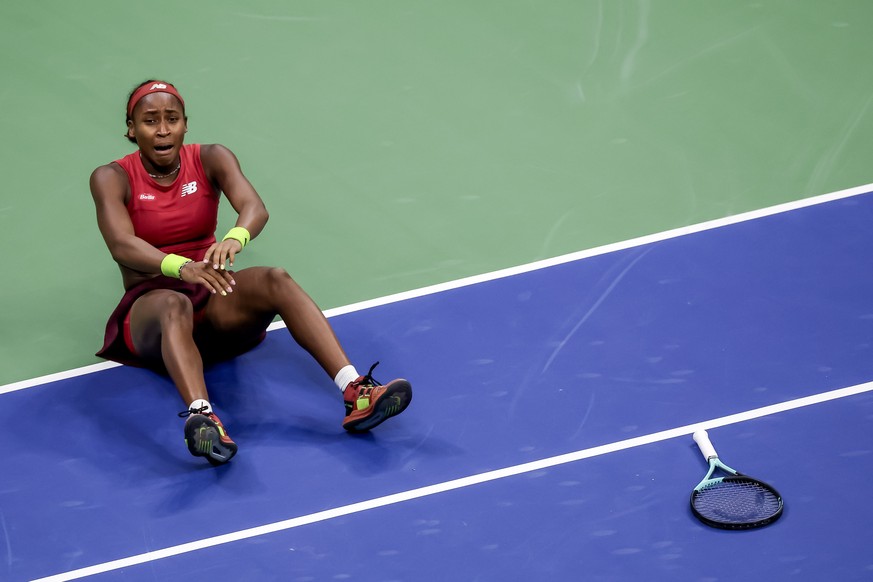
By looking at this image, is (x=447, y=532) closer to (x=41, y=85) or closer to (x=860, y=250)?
(x=860, y=250)

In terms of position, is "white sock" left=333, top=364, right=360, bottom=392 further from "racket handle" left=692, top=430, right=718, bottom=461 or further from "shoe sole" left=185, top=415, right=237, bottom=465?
"racket handle" left=692, top=430, right=718, bottom=461

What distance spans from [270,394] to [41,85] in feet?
10.3

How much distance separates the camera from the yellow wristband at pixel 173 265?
5871 mm

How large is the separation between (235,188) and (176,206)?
307 mm

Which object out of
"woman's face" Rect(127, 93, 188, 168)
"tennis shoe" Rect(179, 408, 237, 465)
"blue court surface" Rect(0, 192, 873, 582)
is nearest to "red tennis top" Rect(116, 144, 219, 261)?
"woman's face" Rect(127, 93, 188, 168)

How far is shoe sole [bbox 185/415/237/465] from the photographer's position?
5.64 m

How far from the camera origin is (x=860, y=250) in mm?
6684

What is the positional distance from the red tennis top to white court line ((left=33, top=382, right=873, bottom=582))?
153cm

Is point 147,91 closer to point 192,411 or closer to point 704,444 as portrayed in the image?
point 192,411

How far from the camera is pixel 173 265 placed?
5875mm

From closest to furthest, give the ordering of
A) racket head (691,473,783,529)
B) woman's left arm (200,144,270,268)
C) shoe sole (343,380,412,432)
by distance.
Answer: racket head (691,473,783,529) → shoe sole (343,380,412,432) → woman's left arm (200,144,270,268)

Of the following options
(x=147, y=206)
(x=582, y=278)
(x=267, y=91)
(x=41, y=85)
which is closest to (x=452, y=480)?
(x=582, y=278)

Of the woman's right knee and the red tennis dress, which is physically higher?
the red tennis dress

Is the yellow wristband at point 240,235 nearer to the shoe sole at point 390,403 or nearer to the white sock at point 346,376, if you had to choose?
the white sock at point 346,376
